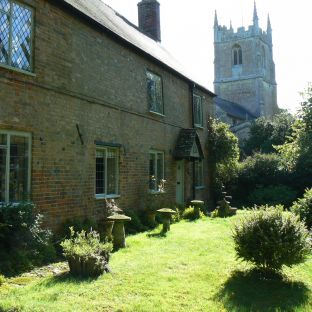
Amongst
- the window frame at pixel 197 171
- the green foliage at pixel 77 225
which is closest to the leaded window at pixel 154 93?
the window frame at pixel 197 171

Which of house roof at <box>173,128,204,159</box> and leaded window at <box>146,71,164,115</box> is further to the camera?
house roof at <box>173,128,204,159</box>

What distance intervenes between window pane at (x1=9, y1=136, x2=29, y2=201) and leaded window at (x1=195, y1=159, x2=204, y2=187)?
12493mm

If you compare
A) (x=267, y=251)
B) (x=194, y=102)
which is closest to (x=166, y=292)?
(x=267, y=251)

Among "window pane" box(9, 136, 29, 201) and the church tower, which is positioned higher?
the church tower

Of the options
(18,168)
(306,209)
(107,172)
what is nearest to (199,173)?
(107,172)

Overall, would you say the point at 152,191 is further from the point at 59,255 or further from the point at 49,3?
the point at 49,3

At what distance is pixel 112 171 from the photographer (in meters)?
13.0

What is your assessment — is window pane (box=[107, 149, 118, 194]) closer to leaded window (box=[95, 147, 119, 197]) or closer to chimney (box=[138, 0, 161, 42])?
leaded window (box=[95, 147, 119, 197])

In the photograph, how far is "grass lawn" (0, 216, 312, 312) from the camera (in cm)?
567

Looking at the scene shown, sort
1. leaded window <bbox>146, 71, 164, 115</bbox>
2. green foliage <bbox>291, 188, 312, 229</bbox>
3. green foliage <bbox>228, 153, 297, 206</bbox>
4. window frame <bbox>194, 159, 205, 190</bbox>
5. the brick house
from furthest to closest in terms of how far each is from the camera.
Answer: green foliage <bbox>228, 153, 297, 206</bbox>, window frame <bbox>194, 159, 205, 190</bbox>, leaded window <bbox>146, 71, 164, 115</bbox>, green foliage <bbox>291, 188, 312, 229</bbox>, the brick house

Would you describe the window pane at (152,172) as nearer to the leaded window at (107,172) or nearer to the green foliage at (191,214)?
the green foliage at (191,214)

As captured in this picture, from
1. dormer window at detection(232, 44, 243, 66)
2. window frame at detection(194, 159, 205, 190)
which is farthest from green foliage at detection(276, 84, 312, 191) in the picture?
dormer window at detection(232, 44, 243, 66)

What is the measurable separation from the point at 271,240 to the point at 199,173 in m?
14.3

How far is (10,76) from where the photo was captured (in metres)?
8.79
